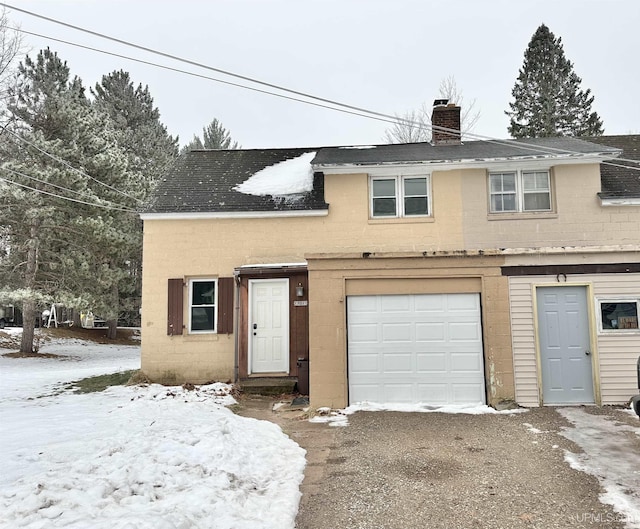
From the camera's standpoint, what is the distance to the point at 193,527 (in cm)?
352

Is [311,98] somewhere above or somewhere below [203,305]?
above

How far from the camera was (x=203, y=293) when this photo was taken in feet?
37.1

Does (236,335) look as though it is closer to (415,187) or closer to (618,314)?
(415,187)

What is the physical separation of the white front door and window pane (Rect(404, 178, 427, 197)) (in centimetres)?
383

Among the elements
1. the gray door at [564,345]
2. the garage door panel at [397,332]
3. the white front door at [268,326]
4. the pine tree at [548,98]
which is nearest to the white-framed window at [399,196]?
the white front door at [268,326]

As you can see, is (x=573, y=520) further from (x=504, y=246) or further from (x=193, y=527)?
(x=504, y=246)

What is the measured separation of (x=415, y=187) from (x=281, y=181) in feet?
11.9

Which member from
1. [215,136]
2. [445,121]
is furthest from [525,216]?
[215,136]

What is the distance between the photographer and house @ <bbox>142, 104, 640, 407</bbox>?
802 centimetres

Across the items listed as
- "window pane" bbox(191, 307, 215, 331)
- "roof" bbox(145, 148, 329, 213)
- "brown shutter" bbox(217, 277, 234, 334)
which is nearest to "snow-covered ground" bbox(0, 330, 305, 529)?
"brown shutter" bbox(217, 277, 234, 334)

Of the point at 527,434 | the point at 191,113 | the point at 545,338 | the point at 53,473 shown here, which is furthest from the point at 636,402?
the point at 191,113

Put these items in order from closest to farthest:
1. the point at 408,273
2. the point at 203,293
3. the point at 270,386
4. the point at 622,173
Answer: the point at 408,273, the point at 270,386, the point at 203,293, the point at 622,173

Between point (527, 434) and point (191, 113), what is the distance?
41233 mm

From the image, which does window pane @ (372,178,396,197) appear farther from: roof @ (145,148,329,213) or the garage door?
the garage door
